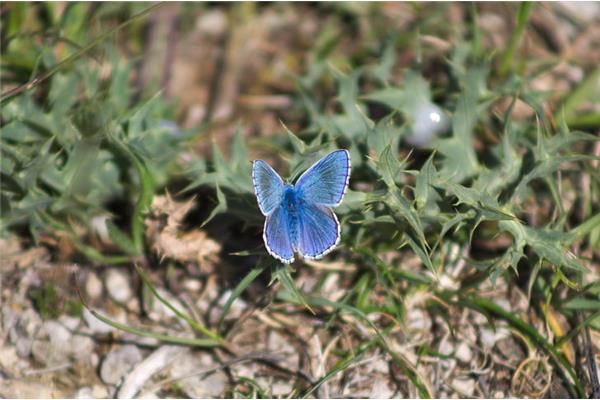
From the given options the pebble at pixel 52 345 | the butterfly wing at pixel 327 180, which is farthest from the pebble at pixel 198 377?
the butterfly wing at pixel 327 180

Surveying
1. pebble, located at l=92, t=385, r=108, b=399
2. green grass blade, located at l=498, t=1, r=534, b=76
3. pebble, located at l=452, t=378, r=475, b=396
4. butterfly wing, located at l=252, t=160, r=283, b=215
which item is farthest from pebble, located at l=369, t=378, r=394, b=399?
green grass blade, located at l=498, t=1, r=534, b=76

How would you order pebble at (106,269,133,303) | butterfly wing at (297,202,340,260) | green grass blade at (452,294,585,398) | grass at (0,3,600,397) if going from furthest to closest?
pebble at (106,269,133,303) → green grass blade at (452,294,585,398) → grass at (0,3,600,397) → butterfly wing at (297,202,340,260)

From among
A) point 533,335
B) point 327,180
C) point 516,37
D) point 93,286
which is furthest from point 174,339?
point 516,37

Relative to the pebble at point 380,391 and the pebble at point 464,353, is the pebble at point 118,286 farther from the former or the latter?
the pebble at point 464,353

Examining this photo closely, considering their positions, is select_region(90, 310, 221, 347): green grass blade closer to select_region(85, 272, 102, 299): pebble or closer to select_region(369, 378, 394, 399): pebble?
select_region(85, 272, 102, 299): pebble

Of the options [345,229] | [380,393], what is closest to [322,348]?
[380,393]

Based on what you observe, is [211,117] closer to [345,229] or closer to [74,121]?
[74,121]

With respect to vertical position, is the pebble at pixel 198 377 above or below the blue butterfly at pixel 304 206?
below
